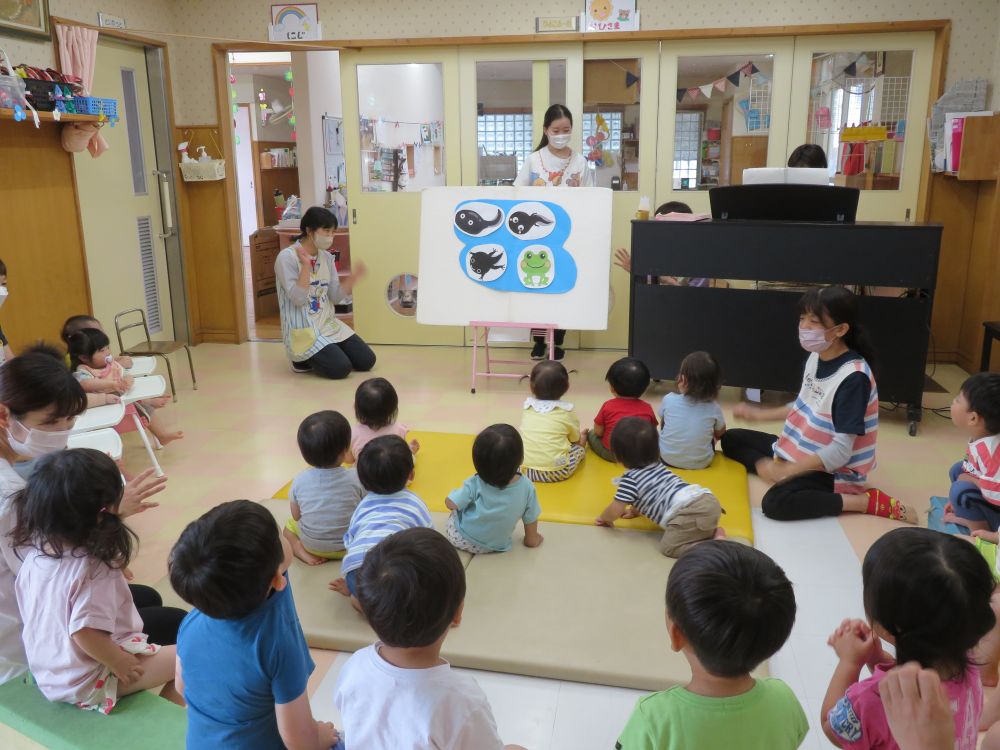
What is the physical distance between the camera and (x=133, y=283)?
19.5ft

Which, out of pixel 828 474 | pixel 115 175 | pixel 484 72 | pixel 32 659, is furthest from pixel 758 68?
pixel 32 659

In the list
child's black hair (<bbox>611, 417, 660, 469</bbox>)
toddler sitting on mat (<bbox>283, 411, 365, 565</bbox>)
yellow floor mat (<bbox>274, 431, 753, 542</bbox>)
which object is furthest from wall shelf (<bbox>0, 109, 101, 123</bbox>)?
child's black hair (<bbox>611, 417, 660, 469</bbox>)

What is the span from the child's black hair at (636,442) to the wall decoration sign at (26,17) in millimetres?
3970

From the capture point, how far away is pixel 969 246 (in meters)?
5.54

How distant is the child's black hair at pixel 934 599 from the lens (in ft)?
4.30

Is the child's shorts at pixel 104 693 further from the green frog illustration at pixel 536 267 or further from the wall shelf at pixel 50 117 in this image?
the green frog illustration at pixel 536 267

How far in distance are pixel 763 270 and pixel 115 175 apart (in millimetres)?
4253

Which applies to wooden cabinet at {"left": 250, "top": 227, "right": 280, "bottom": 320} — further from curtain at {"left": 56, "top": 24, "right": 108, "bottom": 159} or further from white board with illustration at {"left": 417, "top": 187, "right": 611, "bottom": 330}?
white board with illustration at {"left": 417, "top": 187, "right": 611, "bottom": 330}

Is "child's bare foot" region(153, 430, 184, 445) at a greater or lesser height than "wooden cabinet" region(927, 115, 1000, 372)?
lesser

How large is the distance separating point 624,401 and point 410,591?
2483 mm

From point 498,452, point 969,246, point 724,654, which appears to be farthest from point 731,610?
point 969,246

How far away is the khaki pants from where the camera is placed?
9.20ft

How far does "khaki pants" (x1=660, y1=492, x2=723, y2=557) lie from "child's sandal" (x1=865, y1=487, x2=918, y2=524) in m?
0.84

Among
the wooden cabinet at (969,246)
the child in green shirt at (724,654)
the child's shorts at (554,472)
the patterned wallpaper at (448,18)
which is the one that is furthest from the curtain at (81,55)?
the wooden cabinet at (969,246)
